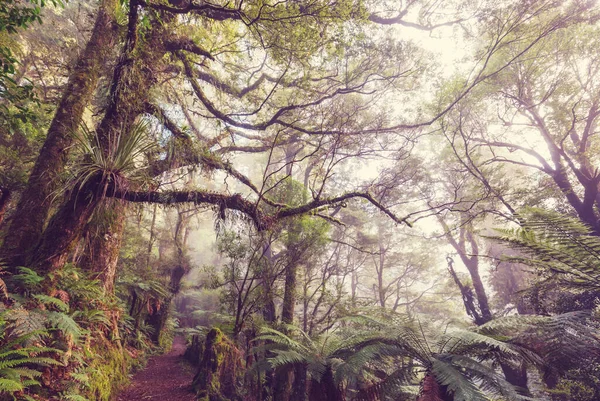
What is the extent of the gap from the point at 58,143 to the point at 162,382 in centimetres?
614

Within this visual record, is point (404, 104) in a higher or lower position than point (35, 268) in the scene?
higher

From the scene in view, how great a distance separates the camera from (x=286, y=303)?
312 inches

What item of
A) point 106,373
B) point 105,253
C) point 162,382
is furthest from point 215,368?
point 105,253

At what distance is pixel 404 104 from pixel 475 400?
840cm

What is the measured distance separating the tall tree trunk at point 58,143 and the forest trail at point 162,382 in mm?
3263

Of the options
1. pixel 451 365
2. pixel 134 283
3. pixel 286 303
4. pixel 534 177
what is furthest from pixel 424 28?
pixel 134 283

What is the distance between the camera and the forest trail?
18.0 ft

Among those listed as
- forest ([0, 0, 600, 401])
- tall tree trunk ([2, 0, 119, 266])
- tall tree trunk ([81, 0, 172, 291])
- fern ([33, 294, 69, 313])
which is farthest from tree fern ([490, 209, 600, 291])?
tall tree trunk ([2, 0, 119, 266])

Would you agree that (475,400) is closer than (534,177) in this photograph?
Yes

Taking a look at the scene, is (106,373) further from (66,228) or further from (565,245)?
(565,245)

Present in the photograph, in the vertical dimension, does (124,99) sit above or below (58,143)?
above

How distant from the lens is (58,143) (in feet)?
13.1

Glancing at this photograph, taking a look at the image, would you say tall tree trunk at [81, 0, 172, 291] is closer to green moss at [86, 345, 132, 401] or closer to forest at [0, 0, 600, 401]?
forest at [0, 0, 600, 401]

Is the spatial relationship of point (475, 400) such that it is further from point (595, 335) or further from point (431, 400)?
point (595, 335)
